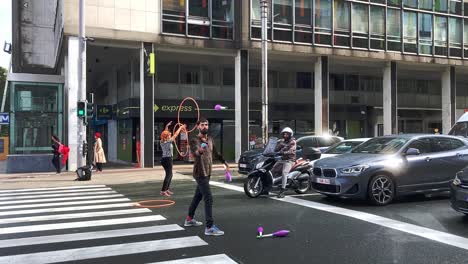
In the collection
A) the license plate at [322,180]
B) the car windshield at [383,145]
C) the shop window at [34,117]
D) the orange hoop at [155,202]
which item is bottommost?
the orange hoop at [155,202]

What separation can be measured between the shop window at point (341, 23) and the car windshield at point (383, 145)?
19060 millimetres

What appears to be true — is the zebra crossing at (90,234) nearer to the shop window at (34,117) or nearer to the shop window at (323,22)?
the shop window at (34,117)

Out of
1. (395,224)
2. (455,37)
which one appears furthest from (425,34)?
(395,224)

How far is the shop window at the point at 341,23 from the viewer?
29469mm

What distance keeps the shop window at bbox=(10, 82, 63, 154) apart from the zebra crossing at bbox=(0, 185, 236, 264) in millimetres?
13072

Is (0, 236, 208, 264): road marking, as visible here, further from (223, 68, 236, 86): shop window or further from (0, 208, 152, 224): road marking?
(223, 68, 236, 86): shop window

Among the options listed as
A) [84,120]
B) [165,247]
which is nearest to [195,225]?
[165,247]

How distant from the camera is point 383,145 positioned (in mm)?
10930

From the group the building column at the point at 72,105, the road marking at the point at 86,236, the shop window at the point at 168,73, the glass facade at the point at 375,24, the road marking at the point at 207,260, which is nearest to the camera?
the road marking at the point at 207,260

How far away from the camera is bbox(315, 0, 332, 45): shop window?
94.7 feet

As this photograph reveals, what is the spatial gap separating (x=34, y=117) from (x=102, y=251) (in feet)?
64.6

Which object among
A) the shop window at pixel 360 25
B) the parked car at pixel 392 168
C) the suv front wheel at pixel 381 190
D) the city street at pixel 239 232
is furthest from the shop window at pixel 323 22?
the suv front wheel at pixel 381 190

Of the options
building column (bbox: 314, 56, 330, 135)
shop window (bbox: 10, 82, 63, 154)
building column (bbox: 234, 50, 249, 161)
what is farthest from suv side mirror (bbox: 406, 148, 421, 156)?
shop window (bbox: 10, 82, 63, 154)

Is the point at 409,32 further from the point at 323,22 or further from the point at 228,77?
the point at 228,77
